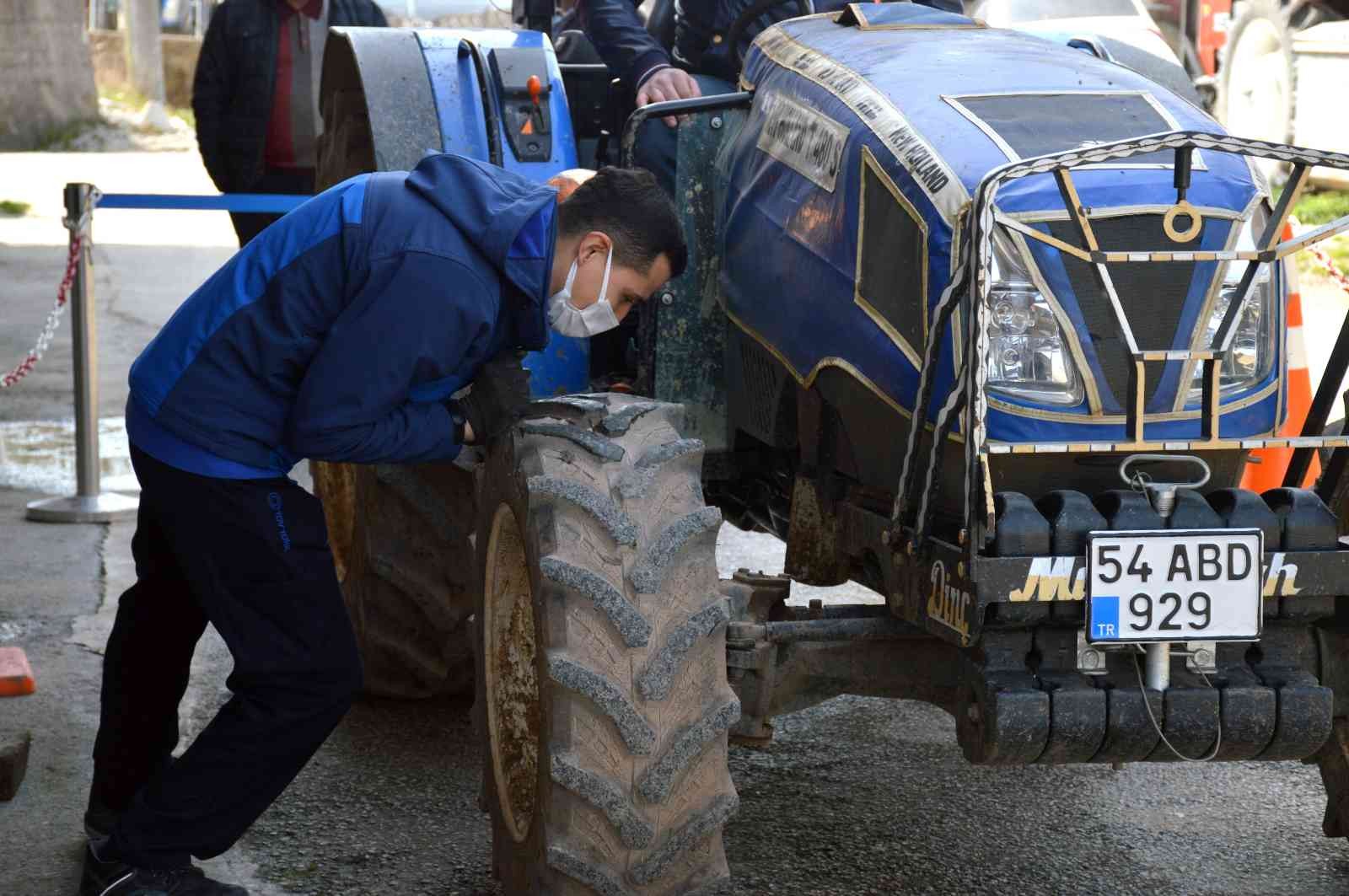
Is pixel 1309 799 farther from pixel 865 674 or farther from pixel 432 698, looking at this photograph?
pixel 432 698

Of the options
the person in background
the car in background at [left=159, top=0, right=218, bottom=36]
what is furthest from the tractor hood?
the car in background at [left=159, top=0, right=218, bottom=36]

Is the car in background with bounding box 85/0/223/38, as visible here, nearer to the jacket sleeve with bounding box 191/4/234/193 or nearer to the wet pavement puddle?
the wet pavement puddle

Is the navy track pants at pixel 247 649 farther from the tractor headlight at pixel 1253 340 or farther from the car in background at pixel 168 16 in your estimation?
the car in background at pixel 168 16

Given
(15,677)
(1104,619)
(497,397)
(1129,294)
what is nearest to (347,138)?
(15,677)

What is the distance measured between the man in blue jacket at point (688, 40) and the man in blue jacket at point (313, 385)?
1409 millimetres

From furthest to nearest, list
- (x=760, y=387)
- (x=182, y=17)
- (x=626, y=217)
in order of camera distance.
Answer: (x=182, y=17), (x=760, y=387), (x=626, y=217)

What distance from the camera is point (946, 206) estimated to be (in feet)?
11.6

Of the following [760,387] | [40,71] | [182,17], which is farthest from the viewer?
[182,17]

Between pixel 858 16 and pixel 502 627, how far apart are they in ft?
5.50

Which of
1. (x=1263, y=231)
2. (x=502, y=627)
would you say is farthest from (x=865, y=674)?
(x=1263, y=231)

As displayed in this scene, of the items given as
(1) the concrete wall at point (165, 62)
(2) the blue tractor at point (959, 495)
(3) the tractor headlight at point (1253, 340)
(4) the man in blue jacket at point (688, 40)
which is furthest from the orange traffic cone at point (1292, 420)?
(1) the concrete wall at point (165, 62)

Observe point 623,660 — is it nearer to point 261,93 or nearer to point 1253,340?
point 1253,340

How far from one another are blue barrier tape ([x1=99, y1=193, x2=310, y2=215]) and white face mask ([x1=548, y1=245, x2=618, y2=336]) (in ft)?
10.8

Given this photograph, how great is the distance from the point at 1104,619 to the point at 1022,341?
56cm
